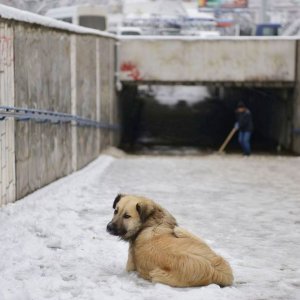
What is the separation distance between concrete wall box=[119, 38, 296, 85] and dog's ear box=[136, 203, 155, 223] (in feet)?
63.6

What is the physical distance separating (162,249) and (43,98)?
254 inches

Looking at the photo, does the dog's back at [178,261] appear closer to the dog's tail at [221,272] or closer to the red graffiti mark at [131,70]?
the dog's tail at [221,272]

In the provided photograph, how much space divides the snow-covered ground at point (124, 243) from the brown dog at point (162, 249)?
0.10 meters

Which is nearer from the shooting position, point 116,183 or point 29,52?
point 29,52

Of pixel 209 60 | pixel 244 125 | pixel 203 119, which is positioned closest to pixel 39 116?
pixel 244 125

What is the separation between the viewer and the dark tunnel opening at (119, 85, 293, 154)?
1162 inches

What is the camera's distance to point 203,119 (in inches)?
1558

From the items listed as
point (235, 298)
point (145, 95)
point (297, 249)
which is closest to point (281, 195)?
point (297, 249)

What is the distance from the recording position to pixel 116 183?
13.9 meters

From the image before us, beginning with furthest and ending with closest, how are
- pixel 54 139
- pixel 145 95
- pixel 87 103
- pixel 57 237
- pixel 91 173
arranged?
pixel 145 95 → pixel 87 103 → pixel 91 173 → pixel 54 139 → pixel 57 237

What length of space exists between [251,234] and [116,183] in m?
5.01

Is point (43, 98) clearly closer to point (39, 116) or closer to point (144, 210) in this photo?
point (39, 116)

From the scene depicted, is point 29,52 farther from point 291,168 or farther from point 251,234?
point 291,168

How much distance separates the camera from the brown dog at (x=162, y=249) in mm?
6094
